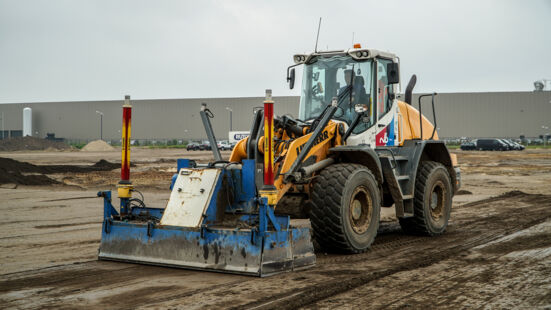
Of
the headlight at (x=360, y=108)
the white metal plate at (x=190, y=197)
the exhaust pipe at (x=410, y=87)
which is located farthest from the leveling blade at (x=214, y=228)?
the exhaust pipe at (x=410, y=87)

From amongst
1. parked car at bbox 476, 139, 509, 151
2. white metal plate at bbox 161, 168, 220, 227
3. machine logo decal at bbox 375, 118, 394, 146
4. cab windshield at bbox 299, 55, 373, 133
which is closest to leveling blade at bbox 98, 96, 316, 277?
white metal plate at bbox 161, 168, 220, 227

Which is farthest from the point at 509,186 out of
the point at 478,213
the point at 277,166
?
the point at 277,166

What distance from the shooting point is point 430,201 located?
35.9 feet

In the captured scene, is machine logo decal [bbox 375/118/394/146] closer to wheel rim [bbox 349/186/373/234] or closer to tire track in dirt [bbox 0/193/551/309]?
wheel rim [bbox 349/186/373/234]

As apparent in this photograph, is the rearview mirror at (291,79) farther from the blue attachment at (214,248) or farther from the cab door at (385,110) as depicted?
the blue attachment at (214,248)

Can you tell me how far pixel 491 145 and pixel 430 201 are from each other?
6012 cm

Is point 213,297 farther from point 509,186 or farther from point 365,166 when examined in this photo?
point 509,186

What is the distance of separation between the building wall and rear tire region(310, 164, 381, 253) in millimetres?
72067

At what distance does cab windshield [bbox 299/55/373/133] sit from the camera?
9875 mm

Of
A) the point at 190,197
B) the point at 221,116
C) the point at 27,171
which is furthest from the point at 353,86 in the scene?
the point at 221,116

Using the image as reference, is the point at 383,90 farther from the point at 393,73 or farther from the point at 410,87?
the point at 410,87

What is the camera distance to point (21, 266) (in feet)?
25.9

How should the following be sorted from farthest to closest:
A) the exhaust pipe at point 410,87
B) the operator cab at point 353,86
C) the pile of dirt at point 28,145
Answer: the pile of dirt at point 28,145
the exhaust pipe at point 410,87
the operator cab at point 353,86

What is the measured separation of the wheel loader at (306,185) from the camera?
7.36 metres
